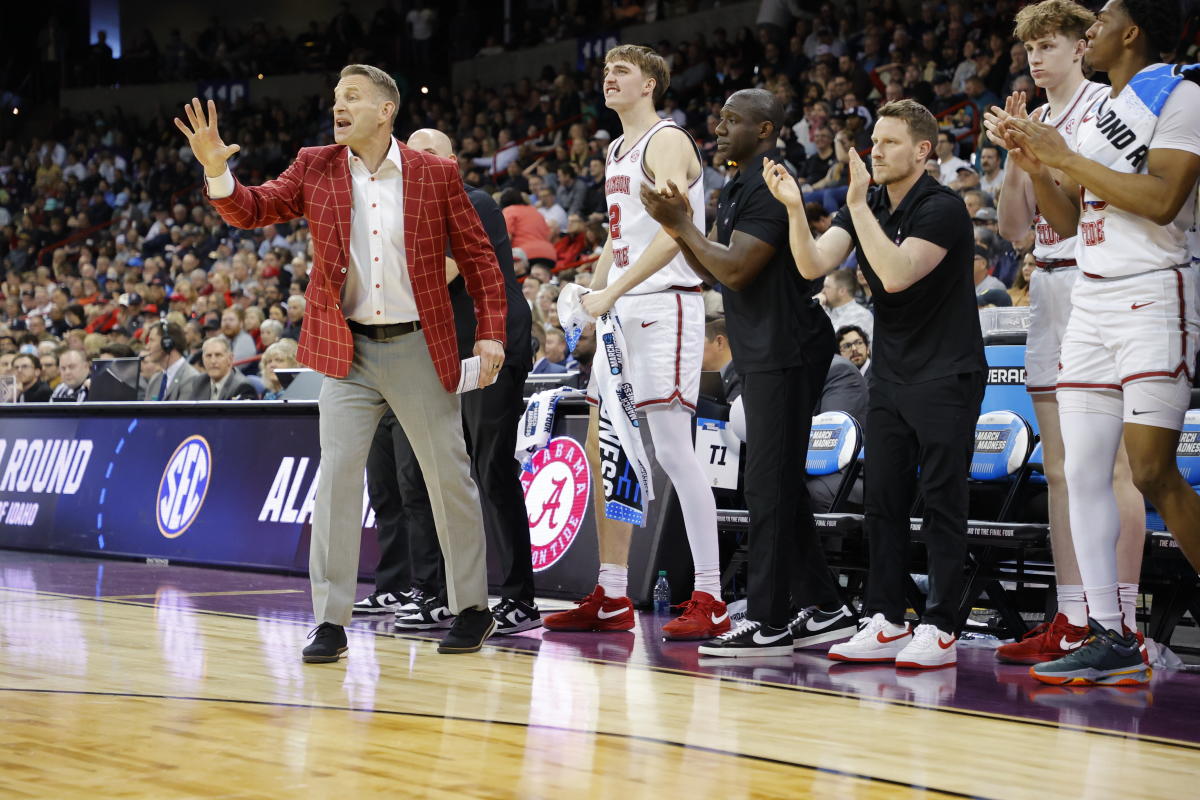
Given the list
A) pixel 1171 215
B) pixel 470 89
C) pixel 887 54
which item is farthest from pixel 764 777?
pixel 470 89

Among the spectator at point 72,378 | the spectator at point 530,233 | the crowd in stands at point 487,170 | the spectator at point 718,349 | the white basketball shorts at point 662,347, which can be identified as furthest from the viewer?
the spectator at point 530,233

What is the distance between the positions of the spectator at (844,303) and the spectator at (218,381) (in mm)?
3996

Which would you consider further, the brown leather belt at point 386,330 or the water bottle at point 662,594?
the water bottle at point 662,594

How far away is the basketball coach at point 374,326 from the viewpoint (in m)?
4.85

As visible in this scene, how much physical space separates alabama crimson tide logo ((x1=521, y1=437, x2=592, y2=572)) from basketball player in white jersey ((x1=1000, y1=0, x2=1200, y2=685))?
9.34 feet

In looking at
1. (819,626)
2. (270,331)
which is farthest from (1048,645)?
(270,331)

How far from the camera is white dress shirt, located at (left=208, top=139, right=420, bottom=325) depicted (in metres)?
4.90

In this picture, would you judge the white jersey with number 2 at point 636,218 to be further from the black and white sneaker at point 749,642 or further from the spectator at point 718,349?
the spectator at point 718,349

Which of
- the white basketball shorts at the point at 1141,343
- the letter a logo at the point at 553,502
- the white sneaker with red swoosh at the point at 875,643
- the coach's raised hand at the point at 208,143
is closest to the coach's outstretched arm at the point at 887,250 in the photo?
the white basketball shorts at the point at 1141,343

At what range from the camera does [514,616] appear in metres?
5.64

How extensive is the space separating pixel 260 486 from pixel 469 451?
2926mm

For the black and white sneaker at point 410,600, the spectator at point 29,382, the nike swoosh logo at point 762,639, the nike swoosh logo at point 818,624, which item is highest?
the spectator at point 29,382

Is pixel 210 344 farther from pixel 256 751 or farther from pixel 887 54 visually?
pixel 887 54

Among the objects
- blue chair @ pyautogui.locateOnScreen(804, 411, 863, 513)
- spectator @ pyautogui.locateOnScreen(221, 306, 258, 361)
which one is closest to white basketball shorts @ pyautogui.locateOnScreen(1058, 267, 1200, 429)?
blue chair @ pyautogui.locateOnScreen(804, 411, 863, 513)
